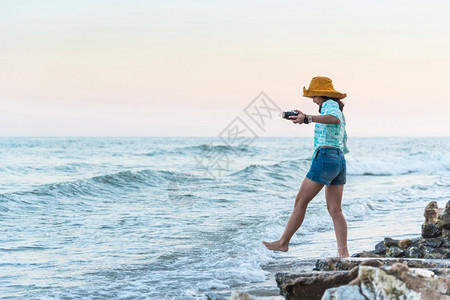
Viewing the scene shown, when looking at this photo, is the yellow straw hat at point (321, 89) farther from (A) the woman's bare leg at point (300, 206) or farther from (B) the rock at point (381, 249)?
(B) the rock at point (381, 249)

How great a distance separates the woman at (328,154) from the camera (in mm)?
4945

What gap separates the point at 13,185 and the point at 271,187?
7336mm

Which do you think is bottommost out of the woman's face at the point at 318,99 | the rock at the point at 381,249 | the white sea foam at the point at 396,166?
the white sea foam at the point at 396,166

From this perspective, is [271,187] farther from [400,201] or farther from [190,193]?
[400,201]

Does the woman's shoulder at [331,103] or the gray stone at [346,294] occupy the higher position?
the woman's shoulder at [331,103]

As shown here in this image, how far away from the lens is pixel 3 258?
20.6 ft

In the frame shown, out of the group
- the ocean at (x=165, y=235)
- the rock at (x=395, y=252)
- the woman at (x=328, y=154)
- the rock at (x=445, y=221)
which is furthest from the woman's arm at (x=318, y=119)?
the rock at (x=445, y=221)

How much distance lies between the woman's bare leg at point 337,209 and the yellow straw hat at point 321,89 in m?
0.86

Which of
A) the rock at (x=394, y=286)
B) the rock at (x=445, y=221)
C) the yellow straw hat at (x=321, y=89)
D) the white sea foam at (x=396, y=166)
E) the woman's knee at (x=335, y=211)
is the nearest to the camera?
the rock at (x=394, y=286)

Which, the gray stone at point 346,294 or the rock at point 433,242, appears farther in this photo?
the rock at point 433,242

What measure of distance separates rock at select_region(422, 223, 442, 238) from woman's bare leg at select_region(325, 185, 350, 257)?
3.82 feet

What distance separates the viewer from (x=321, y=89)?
507 centimetres

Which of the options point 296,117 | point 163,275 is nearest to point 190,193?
point 163,275

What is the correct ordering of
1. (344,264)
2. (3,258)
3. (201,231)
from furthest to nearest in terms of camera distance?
1. (201,231)
2. (3,258)
3. (344,264)
